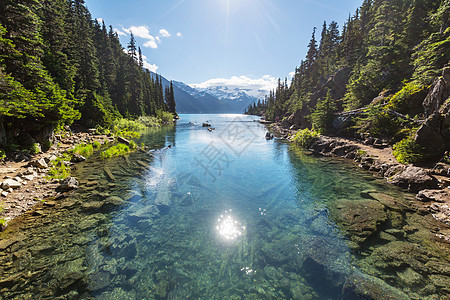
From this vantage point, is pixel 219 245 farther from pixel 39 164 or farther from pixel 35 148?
pixel 35 148

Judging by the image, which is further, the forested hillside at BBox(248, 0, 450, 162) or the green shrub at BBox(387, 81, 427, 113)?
the green shrub at BBox(387, 81, 427, 113)

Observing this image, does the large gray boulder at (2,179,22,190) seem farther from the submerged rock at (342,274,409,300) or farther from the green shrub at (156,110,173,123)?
the green shrub at (156,110,173,123)

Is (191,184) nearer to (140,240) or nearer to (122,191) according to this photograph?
(122,191)

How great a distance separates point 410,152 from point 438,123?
2.70m

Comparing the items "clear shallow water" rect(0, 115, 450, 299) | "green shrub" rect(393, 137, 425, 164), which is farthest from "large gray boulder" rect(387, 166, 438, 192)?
"green shrub" rect(393, 137, 425, 164)

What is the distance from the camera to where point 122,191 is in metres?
11.5

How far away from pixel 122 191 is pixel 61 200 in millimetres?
3044

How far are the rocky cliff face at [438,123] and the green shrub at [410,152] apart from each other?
37 centimetres

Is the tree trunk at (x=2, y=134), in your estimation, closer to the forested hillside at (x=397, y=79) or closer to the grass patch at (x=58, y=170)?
the grass patch at (x=58, y=170)

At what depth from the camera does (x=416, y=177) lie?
11.5 m

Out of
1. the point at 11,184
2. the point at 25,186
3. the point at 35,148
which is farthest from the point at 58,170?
the point at 35,148

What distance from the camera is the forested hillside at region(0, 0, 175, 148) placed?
1291 cm

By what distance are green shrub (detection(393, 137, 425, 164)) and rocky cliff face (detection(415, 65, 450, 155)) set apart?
369 millimetres

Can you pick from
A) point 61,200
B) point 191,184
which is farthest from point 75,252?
point 191,184
